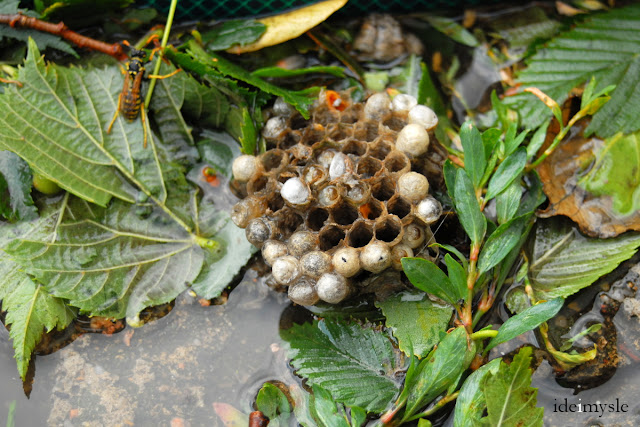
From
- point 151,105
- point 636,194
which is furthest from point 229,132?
point 636,194

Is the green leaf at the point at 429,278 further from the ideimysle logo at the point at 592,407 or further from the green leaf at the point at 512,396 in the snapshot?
the ideimysle logo at the point at 592,407

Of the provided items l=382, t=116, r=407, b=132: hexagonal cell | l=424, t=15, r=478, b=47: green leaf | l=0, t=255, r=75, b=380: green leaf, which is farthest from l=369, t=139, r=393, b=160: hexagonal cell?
l=0, t=255, r=75, b=380: green leaf

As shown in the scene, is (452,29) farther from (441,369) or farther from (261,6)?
(441,369)

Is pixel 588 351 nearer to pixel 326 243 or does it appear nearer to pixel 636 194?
pixel 636 194

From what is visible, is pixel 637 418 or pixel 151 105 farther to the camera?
pixel 151 105

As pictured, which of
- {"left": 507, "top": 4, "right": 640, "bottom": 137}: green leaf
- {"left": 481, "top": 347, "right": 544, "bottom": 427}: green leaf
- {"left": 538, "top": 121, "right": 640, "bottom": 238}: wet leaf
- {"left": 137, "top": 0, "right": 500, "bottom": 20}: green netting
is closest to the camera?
{"left": 481, "top": 347, "right": 544, "bottom": 427}: green leaf

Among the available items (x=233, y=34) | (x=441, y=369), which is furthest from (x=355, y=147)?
(x=441, y=369)

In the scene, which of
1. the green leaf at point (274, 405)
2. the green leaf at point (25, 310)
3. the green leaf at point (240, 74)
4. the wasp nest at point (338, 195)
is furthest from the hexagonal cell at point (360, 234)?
the green leaf at point (25, 310)

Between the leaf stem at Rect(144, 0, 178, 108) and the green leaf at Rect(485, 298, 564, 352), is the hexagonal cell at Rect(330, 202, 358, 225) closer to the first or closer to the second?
the green leaf at Rect(485, 298, 564, 352)
